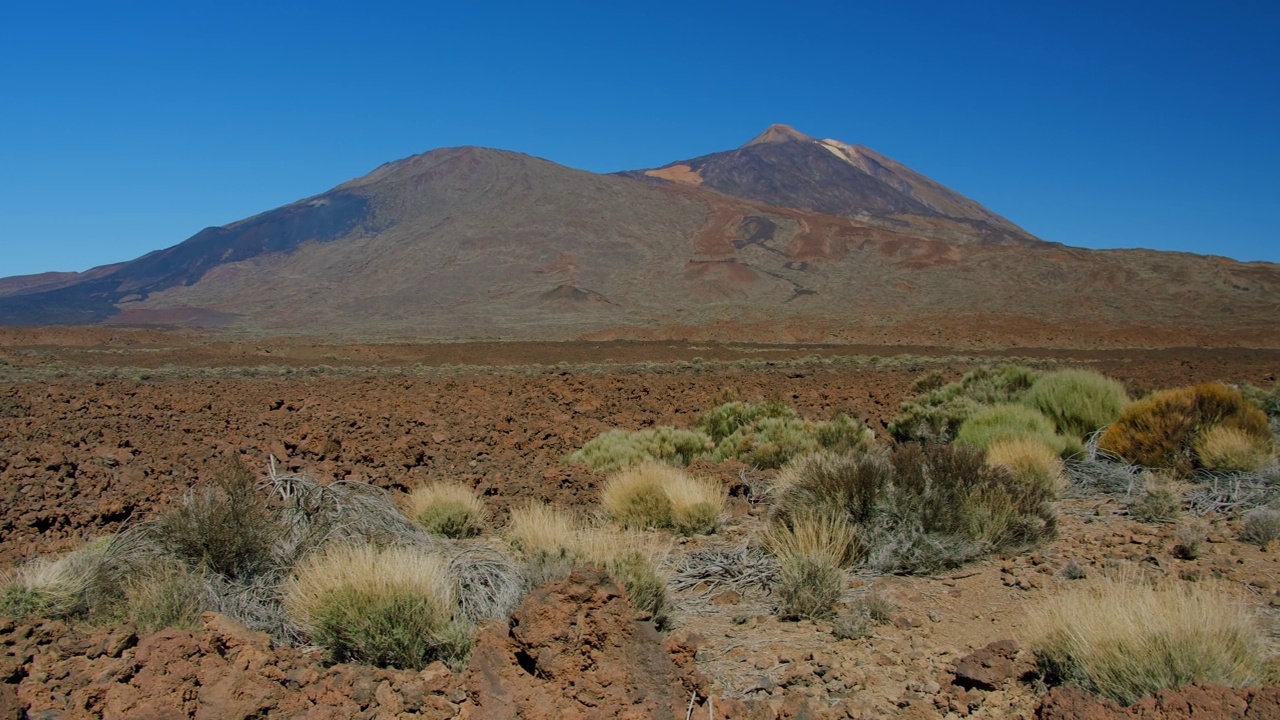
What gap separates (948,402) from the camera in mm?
12258

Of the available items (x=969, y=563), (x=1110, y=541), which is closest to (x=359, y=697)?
(x=969, y=563)

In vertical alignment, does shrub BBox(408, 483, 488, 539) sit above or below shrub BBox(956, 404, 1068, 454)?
below

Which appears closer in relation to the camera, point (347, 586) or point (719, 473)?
point (347, 586)

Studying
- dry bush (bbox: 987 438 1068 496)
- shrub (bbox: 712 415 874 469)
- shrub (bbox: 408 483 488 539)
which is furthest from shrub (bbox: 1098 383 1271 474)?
shrub (bbox: 408 483 488 539)

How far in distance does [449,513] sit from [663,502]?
177cm

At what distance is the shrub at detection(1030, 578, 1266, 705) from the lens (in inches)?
128

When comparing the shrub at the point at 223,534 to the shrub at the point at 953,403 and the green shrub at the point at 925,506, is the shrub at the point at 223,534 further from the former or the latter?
the shrub at the point at 953,403

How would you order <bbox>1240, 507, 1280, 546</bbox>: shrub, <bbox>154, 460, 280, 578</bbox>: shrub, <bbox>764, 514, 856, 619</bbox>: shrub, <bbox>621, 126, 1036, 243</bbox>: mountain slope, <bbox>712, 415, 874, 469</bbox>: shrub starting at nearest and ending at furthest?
<bbox>764, 514, 856, 619</bbox>: shrub < <bbox>154, 460, 280, 578</bbox>: shrub < <bbox>1240, 507, 1280, 546</bbox>: shrub < <bbox>712, 415, 874, 469</bbox>: shrub < <bbox>621, 126, 1036, 243</bbox>: mountain slope

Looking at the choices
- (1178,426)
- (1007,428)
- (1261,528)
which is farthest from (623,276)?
(1261,528)

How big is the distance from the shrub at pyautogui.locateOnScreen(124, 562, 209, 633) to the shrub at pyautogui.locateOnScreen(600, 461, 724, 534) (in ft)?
10.4

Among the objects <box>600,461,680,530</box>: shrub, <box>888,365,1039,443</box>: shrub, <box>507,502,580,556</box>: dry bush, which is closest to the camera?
<box>507,502,580,556</box>: dry bush

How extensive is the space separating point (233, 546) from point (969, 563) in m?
4.66

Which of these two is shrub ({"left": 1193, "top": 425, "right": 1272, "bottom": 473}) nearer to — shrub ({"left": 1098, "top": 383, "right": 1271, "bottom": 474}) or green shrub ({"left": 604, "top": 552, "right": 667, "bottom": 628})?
shrub ({"left": 1098, "top": 383, "right": 1271, "bottom": 474})

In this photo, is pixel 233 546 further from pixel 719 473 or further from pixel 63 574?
pixel 719 473
